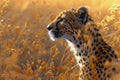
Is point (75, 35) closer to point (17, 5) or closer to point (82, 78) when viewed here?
point (82, 78)

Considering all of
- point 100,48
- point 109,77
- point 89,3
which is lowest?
point 109,77

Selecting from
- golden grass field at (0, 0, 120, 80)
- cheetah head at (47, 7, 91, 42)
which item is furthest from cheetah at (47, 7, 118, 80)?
golden grass field at (0, 0, 120, 80)

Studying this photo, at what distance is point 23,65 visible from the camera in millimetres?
5637

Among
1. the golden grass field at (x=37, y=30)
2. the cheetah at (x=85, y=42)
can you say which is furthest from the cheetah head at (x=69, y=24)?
the golden grass field at (x=37, y=30)

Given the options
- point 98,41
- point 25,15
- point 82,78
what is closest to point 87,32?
point 98,41

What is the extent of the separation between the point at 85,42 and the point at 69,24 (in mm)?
322

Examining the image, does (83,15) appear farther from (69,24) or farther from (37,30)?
(37,30)

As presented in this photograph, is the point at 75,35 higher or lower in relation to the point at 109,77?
higher

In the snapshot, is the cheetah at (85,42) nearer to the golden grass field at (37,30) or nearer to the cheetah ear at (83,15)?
the cheetah ear at (83,15)

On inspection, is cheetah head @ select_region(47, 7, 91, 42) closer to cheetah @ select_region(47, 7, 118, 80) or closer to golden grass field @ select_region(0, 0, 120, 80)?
cheetah @ select_region(47, 7, 118, 80)

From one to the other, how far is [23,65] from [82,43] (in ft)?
4.33

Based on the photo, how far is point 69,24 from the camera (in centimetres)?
473

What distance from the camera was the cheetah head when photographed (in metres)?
4.62

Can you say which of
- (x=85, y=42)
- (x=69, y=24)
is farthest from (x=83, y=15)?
(x=85, y=42)
